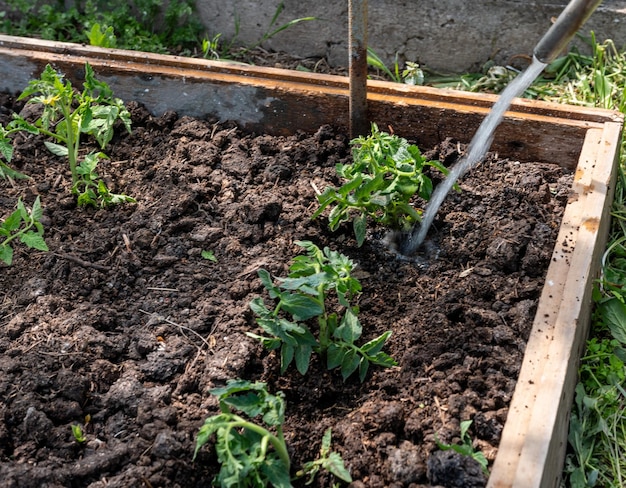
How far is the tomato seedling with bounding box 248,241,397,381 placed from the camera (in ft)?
6.51

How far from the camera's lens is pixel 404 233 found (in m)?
2.50

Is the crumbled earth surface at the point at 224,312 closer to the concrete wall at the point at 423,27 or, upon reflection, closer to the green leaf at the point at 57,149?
the green leaf at the point at 57,149

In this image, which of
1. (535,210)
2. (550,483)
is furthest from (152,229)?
(550,483)

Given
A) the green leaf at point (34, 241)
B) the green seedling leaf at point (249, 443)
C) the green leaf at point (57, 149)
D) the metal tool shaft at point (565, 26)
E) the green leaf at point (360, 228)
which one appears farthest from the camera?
the green leaf at point (57, 149)

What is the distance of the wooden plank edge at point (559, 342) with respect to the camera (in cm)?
176

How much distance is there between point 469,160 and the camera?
2746 millimetres

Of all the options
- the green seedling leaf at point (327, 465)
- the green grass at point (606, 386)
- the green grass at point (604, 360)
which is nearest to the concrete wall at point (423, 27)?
the green grass at point (604, 360)

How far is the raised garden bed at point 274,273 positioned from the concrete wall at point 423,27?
92 cm

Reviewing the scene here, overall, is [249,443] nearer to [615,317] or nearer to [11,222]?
[11,222]

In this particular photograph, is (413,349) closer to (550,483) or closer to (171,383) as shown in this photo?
(550,483)

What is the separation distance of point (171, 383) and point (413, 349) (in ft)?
2.07

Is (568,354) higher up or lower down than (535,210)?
lower down

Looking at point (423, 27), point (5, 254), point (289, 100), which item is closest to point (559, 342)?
point (289, 100)

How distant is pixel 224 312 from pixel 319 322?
0.30 m
